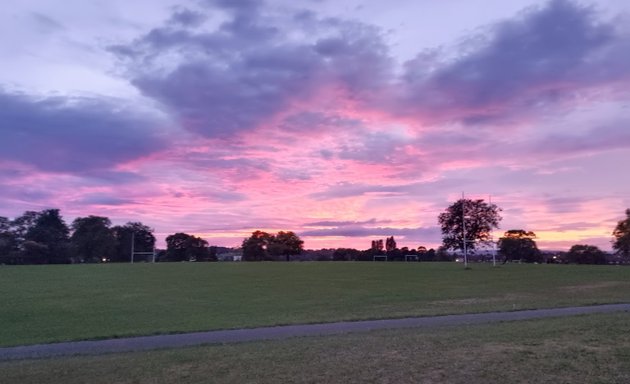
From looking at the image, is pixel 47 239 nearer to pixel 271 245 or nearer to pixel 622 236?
pixel 271 245

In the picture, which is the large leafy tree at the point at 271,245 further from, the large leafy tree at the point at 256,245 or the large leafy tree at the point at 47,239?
the large leafy tree at the point at 47,239

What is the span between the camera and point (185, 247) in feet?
425

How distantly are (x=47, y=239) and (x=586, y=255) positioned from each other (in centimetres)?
9558

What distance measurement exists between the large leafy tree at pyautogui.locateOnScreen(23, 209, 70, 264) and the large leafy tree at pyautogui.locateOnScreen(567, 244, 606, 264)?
295 feet

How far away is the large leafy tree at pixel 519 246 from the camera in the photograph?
93062 millimetres

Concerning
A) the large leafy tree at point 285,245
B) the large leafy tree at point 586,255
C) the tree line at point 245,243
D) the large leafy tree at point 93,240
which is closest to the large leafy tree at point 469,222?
the tree line at point 245,243

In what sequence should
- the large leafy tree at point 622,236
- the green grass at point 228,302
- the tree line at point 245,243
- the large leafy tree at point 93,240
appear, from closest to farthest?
1. the green grass at point 228,302
2. the large leafy tree at point 622,236
3. the tree line at point 245,243
4. the large leafy tree at point 93,240

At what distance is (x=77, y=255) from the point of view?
333ft

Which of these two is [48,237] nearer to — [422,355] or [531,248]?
[531,248]

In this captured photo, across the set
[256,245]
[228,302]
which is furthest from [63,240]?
[228,302]

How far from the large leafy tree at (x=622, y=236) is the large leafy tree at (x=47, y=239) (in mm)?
88092


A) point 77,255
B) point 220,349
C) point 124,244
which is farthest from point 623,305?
point 124,244

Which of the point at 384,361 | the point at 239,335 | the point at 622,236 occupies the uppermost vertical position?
the point at 622,236

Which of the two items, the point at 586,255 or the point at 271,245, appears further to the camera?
the point at 271,245
